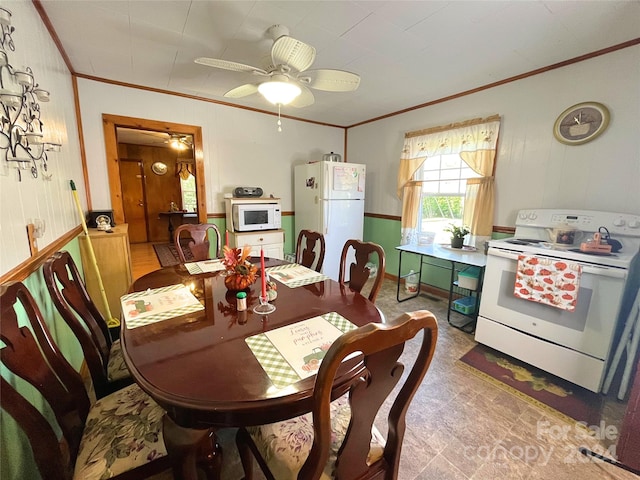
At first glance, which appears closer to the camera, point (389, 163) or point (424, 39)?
point (424, 39)

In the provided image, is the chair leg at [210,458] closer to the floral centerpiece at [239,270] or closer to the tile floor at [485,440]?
the tile floor at [485,440]

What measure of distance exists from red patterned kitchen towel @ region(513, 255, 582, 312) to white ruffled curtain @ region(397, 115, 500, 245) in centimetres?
101

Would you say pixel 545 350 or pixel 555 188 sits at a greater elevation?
pixel 555 188

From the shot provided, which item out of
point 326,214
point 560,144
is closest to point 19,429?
point 326,214

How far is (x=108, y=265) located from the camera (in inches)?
96.3

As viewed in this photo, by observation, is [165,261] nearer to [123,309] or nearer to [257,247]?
[257,247]

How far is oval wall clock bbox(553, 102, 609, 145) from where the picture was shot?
217cm

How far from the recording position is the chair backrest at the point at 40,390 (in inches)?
28.5

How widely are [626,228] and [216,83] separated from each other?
3768 mm

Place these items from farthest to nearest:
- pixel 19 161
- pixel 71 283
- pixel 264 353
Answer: pixel 71 283
pixel 19 161
pixel 264 353

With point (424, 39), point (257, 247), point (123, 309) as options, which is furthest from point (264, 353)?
point (257, 247)

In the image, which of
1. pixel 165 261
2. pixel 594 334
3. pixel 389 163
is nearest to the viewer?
pixel 594 334

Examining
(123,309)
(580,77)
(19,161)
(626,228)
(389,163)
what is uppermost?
(580,77)

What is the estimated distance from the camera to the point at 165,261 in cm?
436
